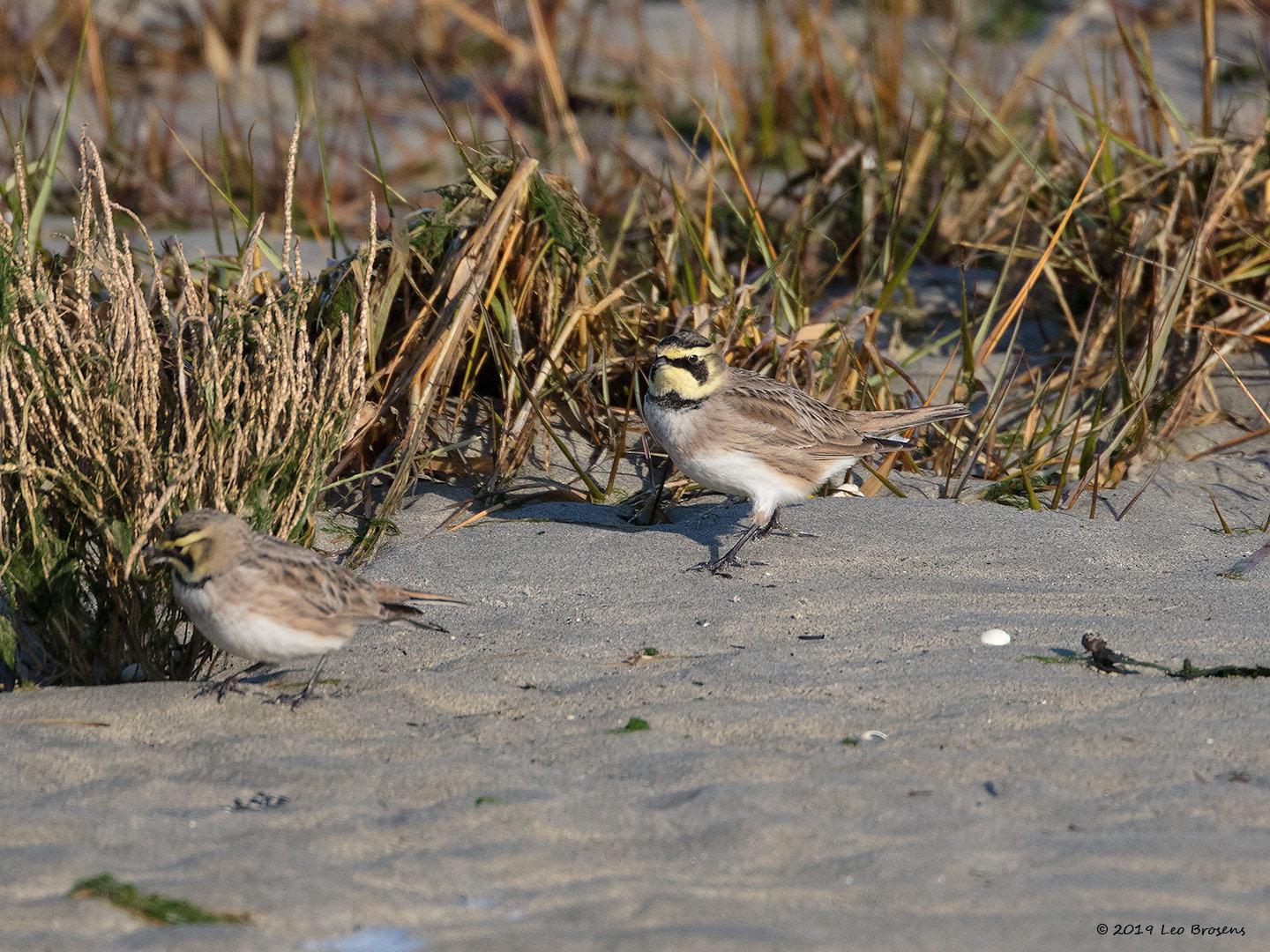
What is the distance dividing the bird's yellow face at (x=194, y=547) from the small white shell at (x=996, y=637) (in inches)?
90.4

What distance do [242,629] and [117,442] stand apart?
727 mm

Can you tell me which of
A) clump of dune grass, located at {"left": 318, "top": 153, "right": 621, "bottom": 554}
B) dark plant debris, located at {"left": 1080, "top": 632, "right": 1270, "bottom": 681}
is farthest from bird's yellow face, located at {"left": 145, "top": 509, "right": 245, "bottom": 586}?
dark plant debris, located at {"left": 1080, "top": 632, "right": 1270, "bottom": 681}

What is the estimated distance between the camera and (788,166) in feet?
33.0

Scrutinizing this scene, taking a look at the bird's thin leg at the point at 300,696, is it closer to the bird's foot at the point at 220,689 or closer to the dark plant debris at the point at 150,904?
the bird's foot at the point at 220,689

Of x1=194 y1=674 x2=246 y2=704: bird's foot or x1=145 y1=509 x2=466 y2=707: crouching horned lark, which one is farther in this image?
x1=194 y1=674 x2=246 y2=704: bird's foot

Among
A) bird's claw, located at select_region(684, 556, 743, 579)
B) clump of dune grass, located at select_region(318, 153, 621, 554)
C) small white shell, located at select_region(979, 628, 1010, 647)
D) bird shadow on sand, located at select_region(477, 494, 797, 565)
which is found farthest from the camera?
clump of dune grass, located at select_region(318, 153, 621, 554)

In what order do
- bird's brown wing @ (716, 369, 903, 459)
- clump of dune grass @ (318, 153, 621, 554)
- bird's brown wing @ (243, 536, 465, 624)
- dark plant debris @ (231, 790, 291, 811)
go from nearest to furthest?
dark plant debris @ (231, 790, 291, 811)
bird's brown wing @ (243, 536, 465, 624)
bird's brown wing @ (716, 369, 903, 459)
clump of dune grass @ (318, 153, 621, 554)

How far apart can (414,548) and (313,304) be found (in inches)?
41.9

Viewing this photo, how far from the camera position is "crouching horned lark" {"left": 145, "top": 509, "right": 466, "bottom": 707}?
13.7 feet

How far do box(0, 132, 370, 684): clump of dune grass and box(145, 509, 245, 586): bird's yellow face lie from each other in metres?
0.08

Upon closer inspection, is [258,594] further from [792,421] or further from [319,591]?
[792,421]

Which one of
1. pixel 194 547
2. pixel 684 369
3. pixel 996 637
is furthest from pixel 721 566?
pixel 194 547

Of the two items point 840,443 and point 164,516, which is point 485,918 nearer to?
point 164,516

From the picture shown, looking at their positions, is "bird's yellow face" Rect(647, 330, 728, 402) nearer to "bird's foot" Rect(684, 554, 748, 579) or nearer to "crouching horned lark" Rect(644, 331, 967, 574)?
"crouching horned lark" Rect(644, 331, 967, 574)
